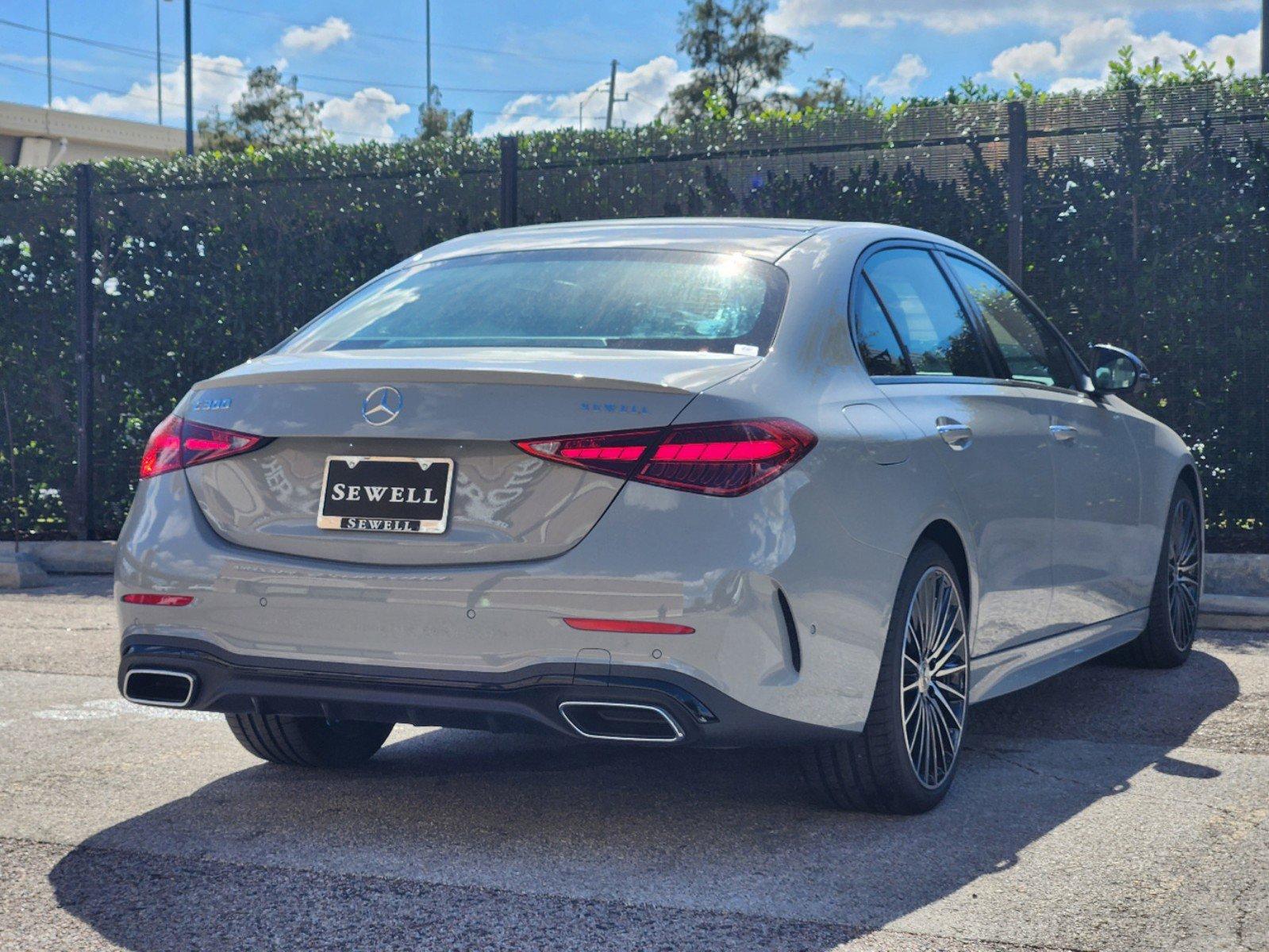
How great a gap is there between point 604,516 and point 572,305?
0.96 metres

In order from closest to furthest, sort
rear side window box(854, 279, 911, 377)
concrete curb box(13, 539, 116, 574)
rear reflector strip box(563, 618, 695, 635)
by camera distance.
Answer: rear reflector strip box(563, 618, 695, 635), rear side window box(854, 279, 911, 377), concrete curb box(13, 539, 116, 574)

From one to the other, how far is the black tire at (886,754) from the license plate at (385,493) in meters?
1.15

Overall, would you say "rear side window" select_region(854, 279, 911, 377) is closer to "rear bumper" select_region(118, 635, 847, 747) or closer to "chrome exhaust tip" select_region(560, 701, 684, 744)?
"rear bumper" select_region(118, 635, 847, 747)

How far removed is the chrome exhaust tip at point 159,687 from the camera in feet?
13.6

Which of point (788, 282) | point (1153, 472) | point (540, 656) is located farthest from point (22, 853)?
point (1153, 472)

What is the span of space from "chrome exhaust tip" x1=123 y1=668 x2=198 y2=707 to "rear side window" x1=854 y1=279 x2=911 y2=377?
1.97m

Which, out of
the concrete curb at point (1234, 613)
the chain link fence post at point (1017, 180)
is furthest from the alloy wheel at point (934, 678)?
the chain link fence post at point (1017, 180)

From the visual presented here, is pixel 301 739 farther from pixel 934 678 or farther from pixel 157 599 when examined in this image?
pixel 934 678

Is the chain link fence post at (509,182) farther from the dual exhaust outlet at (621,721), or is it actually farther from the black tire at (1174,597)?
the dual exhaust outlet at (621,721)

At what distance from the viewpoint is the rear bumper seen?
12.3 ft

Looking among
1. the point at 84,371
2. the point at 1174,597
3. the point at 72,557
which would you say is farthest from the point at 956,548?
the point at 84,371

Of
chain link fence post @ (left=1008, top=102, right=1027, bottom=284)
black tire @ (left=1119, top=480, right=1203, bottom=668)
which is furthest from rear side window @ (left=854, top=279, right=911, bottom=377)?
chain link fence post @ (left=1008, top=102, right=1027, bottom=284)

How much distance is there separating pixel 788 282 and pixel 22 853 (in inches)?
95.9

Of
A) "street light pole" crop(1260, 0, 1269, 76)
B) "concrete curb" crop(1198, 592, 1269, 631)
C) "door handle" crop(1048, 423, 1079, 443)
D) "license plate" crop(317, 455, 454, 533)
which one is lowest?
"concrete curb" crop(1198, 592, 1269, 631)
